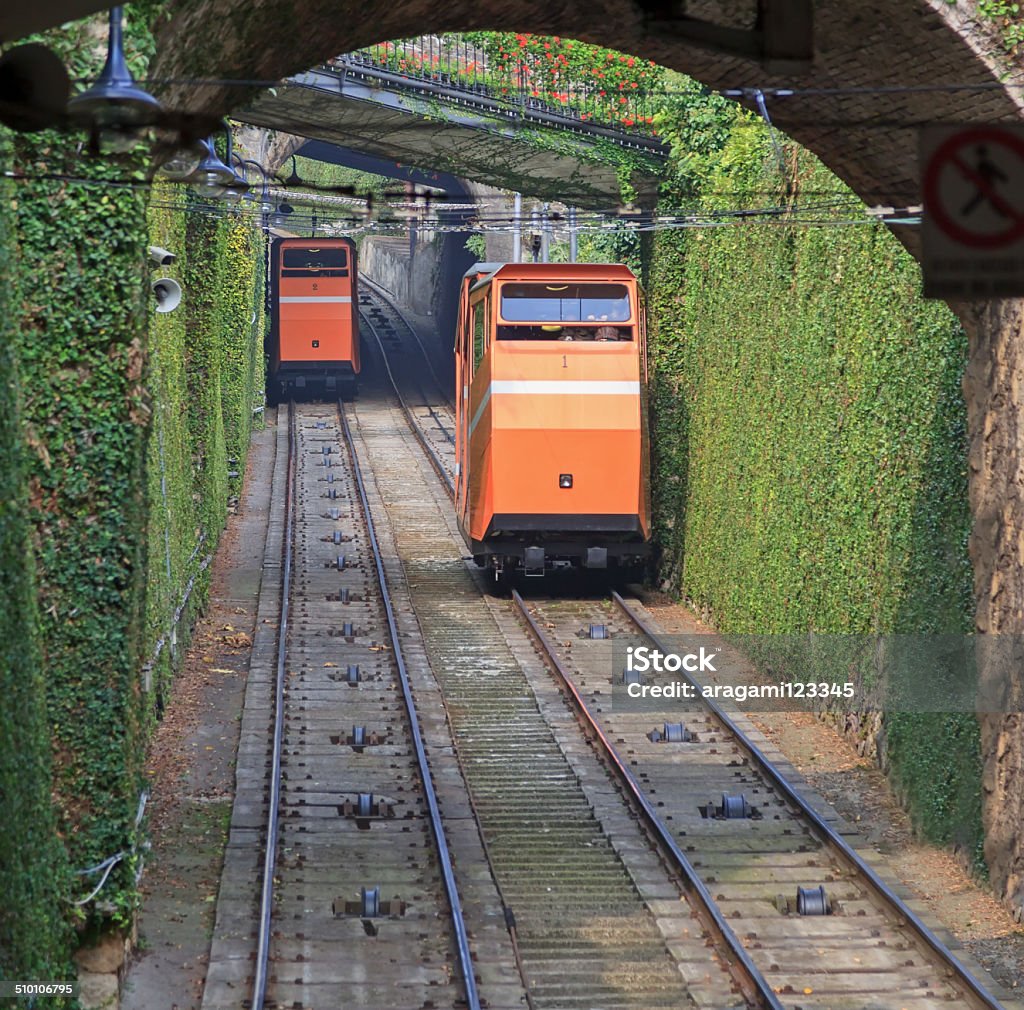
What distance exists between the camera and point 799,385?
1811 centimetres

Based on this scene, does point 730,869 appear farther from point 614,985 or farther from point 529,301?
point 529,301

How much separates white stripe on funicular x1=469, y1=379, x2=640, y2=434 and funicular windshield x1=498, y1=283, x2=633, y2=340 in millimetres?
609

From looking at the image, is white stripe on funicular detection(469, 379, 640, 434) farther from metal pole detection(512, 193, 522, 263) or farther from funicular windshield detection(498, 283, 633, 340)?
metal pole detection(512, 193, 522, 263)

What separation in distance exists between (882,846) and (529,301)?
10.5m

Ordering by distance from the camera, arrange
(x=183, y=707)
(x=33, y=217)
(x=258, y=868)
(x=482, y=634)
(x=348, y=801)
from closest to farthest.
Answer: (x=33, y=217)
(x=258, y=868)
(x=348, y=801)
(x=183, y=707)
(x=482, y=634)

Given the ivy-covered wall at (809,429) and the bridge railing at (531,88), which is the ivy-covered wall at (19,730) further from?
the bridge railing at (531,88)

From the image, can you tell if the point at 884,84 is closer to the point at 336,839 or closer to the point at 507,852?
the point at 507,852

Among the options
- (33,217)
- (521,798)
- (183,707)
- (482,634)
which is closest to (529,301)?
(482,634)

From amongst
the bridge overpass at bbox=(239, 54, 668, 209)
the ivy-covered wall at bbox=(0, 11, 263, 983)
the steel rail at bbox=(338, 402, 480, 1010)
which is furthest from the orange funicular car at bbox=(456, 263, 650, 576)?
the ivy-covered wall at bbox=(0, 11, 263, 983)

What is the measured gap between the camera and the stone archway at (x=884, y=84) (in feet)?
37.3

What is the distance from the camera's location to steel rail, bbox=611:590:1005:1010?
34.0 ft

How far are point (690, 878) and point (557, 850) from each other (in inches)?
57.2

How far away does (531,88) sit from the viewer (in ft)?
81.9

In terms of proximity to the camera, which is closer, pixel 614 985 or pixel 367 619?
pixel 614 985
